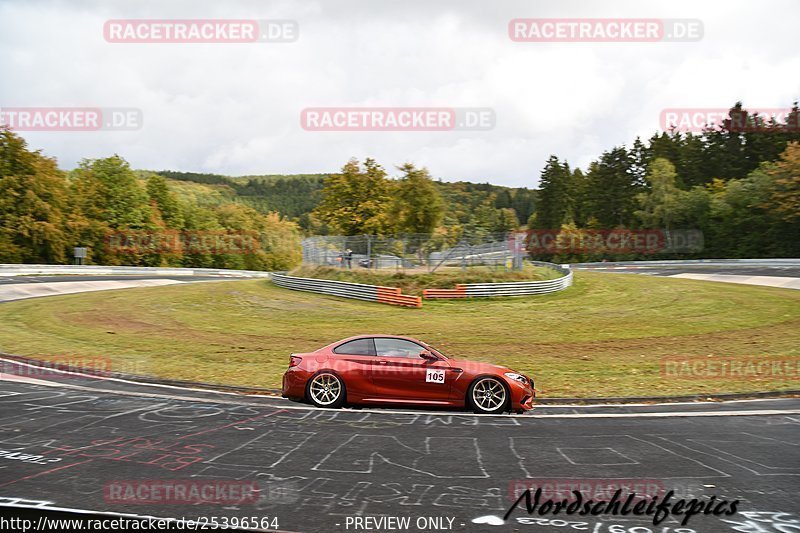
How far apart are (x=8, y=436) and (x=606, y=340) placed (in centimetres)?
1731

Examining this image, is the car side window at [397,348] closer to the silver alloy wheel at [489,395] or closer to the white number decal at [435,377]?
the white number decal at [435,377]

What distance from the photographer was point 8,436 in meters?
8.34

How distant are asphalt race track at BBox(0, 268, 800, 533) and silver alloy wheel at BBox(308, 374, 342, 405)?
0.36m

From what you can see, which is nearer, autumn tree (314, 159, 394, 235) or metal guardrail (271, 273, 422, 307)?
metal guardrail (271, 273, 422, 307)

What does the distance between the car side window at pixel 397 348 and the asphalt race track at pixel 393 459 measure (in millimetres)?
1048

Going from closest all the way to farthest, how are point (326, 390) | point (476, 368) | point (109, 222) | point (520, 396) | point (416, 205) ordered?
point (520, 396)
point (476, 368)
point (326, 390)
point (416, 205)
point (109, 222)

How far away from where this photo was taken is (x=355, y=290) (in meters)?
32.9

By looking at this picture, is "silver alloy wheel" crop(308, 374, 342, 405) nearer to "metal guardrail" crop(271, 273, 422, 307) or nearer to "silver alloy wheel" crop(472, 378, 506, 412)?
"silver alloy wheel" crop(472, 378, 506, 412)

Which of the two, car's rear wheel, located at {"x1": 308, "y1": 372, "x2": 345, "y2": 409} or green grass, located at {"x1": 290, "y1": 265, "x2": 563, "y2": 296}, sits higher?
green grass, located at {"x1": 290, "y1": 265, "x2": 563, "y2": 296}

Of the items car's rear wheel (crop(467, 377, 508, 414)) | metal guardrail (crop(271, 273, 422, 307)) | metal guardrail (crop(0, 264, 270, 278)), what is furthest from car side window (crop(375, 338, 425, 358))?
metal guardrail (crop(0, 264, 270, 278))

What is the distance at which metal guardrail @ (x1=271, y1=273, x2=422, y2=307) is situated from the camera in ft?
101

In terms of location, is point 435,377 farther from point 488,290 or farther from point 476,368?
point 488,290

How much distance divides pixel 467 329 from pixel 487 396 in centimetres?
1261

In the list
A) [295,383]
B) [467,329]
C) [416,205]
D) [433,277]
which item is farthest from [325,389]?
[416,205]
